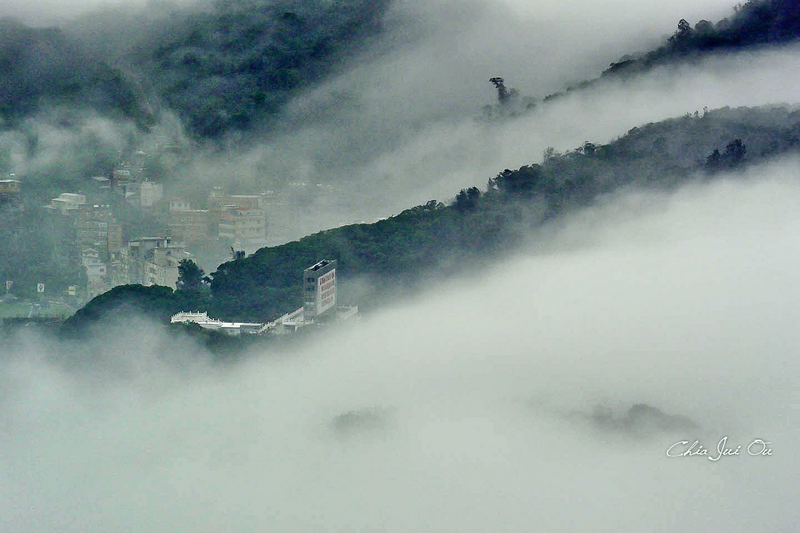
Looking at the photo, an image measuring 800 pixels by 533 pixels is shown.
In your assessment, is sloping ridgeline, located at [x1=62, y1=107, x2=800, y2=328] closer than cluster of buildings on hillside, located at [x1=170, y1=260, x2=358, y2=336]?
No

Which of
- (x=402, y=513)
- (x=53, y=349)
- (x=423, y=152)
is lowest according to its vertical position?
(x=402, y=513)

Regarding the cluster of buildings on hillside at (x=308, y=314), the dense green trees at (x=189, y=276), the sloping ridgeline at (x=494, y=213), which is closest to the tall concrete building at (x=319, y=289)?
the cluster of buildings on hillside at (x=308, y=314)

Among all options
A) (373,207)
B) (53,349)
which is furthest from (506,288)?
(53,349)

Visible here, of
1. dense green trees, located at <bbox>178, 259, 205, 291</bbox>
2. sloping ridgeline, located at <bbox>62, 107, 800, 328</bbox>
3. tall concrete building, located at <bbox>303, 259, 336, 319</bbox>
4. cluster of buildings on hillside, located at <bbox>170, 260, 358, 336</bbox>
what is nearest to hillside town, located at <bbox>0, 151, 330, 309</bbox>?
dense green trees, located at <bbox>178, 259, 205, 291</bbox>

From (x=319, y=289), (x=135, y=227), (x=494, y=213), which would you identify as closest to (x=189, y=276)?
(x=135, y=227)

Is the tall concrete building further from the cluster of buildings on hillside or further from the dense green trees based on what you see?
the dense green trees

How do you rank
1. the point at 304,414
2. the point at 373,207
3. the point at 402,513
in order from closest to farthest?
the point at 402,513, the point at 304,414, the point at 373,207

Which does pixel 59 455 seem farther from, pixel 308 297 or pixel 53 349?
pixel 308 297
